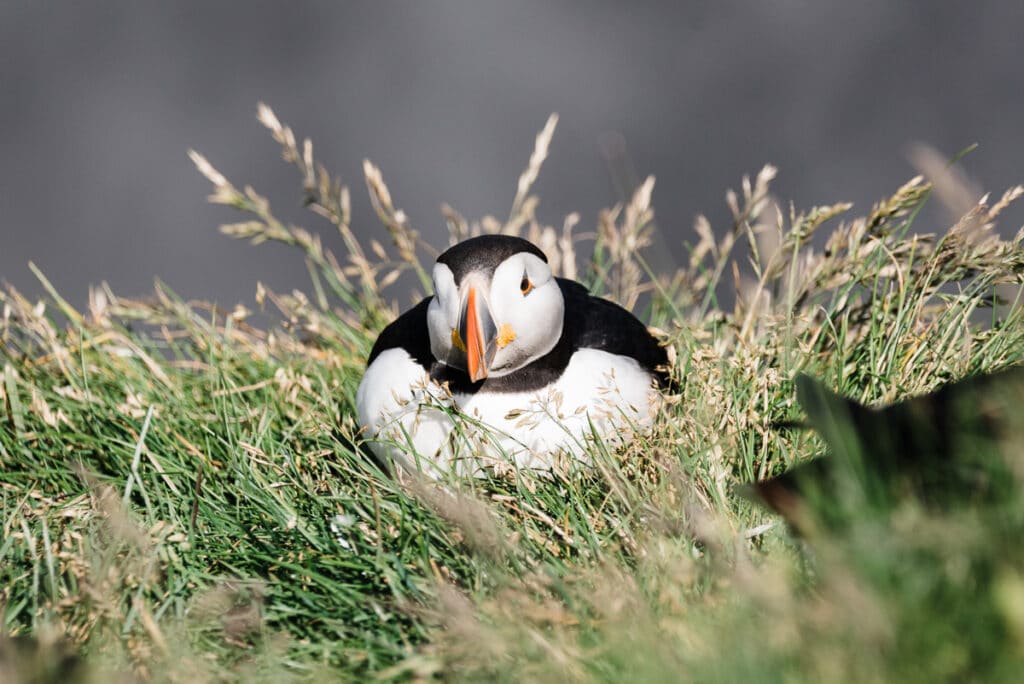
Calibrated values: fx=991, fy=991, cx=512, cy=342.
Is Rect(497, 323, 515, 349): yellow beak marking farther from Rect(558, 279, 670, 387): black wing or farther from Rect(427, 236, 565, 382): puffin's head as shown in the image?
Rect(558, 279, 670, 387): black wing

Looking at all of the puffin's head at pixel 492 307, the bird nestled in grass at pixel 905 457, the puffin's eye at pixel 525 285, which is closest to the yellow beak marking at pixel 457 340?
the puffin's head at pixel 492 307

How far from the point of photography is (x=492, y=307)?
106 inches

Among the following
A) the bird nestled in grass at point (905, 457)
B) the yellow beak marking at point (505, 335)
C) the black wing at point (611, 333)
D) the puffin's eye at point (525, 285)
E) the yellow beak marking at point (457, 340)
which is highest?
the puffin's eye at point (525, 285)

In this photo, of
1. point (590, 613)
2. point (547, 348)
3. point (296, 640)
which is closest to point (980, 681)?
point (590, 613)

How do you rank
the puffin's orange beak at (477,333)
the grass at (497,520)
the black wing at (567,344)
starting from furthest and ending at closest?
the black wing at (567,344) → the puffin's orange beak at (477,333) → the grass at (497,520)

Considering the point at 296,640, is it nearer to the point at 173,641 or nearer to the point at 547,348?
the point at 173,641

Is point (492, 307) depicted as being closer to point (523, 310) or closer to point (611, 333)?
point (523, 310)

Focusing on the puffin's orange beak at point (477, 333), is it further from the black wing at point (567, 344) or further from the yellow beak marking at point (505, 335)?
the black wing at point (567, 344)

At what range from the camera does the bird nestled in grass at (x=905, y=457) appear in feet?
5.15

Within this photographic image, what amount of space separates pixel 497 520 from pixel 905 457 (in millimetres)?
1022

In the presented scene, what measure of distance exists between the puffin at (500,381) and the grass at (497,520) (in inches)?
4.2

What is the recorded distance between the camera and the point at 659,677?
1.55m

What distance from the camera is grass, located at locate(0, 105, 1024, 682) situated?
146 centimetres

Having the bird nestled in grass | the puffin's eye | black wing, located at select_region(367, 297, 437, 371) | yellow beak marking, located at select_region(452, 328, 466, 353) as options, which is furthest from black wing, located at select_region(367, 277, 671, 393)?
the bird nestled in grass
